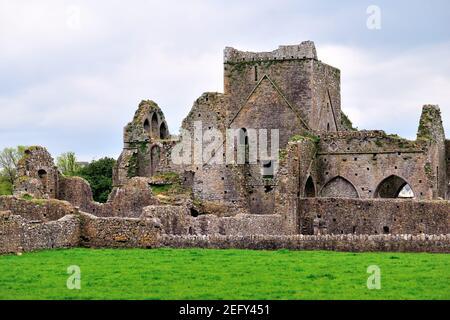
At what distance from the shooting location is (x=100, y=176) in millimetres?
73938

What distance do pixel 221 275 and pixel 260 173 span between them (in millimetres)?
25937

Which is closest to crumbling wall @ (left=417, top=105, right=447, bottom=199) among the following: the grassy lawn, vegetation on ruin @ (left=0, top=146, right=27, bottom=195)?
the grassy lawn

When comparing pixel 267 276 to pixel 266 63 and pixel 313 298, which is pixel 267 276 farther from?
pixel 266 63

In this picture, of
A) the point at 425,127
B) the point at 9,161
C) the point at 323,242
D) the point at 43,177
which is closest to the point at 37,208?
the point at 43,177

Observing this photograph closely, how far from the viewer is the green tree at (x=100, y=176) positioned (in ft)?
231

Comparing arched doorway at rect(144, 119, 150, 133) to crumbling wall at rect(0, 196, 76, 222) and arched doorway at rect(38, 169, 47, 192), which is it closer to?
arched doorway at rect(38, 169, 47, 192)

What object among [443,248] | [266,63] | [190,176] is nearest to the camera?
[443,248]

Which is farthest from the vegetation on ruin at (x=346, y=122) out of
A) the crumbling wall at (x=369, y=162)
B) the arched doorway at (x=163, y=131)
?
the arched doorway at (x=163, y=131)

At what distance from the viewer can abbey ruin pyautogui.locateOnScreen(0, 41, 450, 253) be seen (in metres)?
39.4

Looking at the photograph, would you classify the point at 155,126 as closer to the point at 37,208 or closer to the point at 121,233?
the point at 37,208
